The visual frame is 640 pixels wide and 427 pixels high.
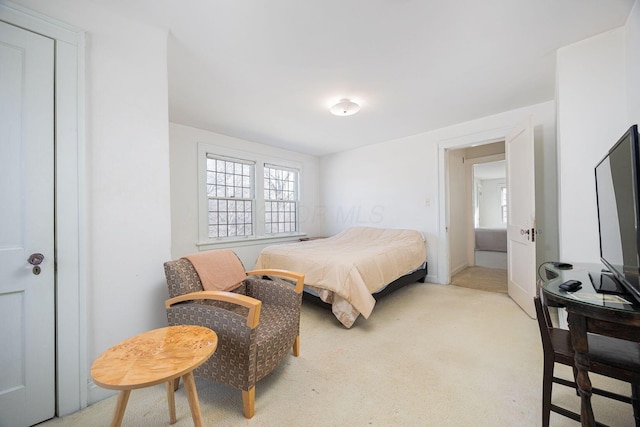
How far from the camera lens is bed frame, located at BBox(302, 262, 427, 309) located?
9.14 feet

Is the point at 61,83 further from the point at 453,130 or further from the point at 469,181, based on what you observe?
the point at 469,181

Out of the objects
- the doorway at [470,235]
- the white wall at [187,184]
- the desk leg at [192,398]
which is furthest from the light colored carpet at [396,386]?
the white wall at [187,184]

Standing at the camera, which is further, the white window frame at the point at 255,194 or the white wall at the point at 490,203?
the white wall at the point at 490,203

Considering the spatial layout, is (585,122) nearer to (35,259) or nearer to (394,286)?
(394,286)

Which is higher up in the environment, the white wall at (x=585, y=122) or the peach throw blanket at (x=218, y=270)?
the white wall at (x=585, y=122)

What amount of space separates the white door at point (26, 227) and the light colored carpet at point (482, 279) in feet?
14.5

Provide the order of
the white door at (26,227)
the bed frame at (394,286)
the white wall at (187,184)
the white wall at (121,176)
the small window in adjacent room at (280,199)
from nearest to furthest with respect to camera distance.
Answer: the white door at (26,227) → the white wall at (121,176) → the bed frame at (394,286) → the white wall at (187,184) → the small window in adjacent room at (280,199)

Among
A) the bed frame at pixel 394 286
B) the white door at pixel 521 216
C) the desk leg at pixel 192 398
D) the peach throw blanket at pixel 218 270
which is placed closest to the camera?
the desk leg at pixel 192 398

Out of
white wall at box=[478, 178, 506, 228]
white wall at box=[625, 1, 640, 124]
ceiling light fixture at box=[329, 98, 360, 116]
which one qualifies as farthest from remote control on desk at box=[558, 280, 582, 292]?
white wall at box=[478, 178, 506, 228]

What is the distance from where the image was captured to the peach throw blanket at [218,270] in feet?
5.88

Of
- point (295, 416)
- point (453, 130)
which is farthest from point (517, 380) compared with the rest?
point (453, 130)

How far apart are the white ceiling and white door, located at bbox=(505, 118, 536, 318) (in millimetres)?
578

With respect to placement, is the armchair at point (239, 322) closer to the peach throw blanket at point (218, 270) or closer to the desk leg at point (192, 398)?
the peach throw blanket at point (218, 270)

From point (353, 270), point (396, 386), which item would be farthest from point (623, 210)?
point (353, 270)
